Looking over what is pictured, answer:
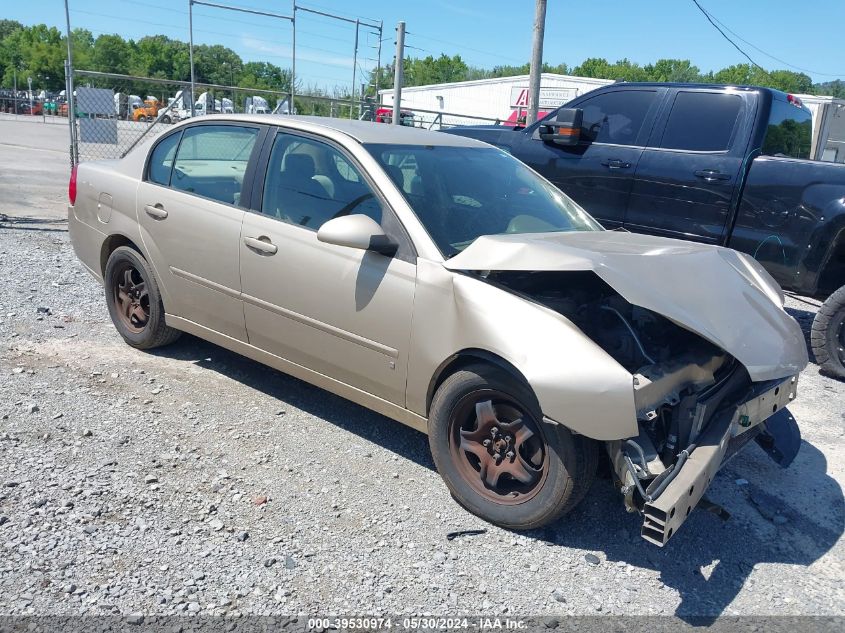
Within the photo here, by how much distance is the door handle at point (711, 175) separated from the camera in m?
6.02

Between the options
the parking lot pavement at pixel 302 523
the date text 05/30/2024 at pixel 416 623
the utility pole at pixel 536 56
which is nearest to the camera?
the date text 05/30/2024 at pixel 416 623

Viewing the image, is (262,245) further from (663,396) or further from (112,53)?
(112,53)

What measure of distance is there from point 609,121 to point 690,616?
506cm

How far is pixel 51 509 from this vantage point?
3230 mm

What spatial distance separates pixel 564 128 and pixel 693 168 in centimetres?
128

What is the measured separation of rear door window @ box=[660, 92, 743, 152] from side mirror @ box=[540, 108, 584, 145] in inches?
30.9

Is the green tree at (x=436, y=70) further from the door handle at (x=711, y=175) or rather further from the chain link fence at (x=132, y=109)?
the door handle at (x=711, y=175)

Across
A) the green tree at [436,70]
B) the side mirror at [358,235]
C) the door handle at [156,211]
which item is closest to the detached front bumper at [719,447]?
the side mirror at [358,235]

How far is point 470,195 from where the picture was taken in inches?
160

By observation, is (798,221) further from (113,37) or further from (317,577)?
(113,37)

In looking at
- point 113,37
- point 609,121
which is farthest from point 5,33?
point 609,121

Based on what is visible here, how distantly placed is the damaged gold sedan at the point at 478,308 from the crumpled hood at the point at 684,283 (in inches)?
0.4

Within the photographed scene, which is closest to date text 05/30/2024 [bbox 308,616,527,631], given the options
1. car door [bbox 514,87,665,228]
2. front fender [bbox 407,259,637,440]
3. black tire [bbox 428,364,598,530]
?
black tire [bbox 428,364,598,530]

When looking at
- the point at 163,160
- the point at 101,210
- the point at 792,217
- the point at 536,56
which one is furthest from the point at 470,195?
the point at 536,56
